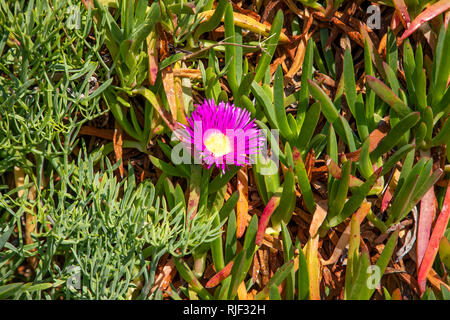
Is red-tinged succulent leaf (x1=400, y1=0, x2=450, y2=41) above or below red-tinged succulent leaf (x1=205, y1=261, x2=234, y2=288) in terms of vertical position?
above

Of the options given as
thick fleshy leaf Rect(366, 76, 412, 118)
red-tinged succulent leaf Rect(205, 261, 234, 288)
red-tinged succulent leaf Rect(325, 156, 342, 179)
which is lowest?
red-tinged succulent leaf Rect(205, 261, 234, 288)

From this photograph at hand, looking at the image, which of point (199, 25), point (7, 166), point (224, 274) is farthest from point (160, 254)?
point (199, 25)

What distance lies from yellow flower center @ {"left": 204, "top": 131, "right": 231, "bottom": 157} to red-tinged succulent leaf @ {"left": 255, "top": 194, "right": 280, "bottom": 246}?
11cm

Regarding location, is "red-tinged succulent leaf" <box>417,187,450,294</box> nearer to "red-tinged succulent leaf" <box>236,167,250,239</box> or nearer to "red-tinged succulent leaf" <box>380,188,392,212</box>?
"red-tinged succulent leaf" <box>380,188,392,212</box>

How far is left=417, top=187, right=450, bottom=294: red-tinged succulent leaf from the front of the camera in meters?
0.88

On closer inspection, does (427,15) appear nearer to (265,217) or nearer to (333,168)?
(333,168)

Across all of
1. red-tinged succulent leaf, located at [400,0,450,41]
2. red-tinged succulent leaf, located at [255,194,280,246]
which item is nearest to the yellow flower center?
red-tinged succulent leaf, located at [255,194,280,246]

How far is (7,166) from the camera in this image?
855 mm

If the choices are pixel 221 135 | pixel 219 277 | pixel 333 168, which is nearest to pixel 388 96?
pixel 333 168

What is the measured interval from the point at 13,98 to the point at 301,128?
0.46 meters

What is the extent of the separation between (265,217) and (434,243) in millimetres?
285

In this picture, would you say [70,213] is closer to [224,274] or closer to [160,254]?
[160,254]

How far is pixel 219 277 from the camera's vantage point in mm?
867
